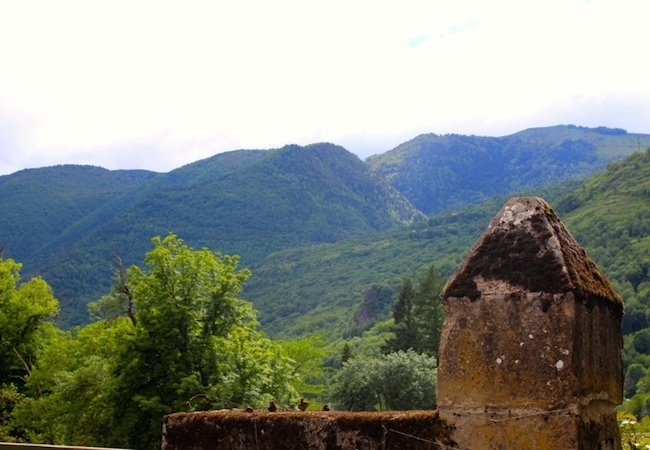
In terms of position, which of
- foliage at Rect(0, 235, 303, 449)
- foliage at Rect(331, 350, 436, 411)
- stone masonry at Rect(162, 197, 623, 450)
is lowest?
foliage at Rect(331, 350, 436, 411)

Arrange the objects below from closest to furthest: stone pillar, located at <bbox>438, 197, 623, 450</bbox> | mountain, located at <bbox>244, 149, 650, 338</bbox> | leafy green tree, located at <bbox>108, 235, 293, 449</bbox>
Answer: stone pillar, located at <bbox>438, 197, 623, 450</bbox> < leafy green tree, located at <bbox>108, 235, 293, 449</bbox> < mountain, located at <bbox>244, 149, 650, 338</bbox>

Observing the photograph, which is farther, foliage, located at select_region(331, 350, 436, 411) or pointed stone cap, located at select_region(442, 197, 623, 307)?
foliage, located at select_region(331, 350, 436, 411)

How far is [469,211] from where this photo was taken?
654 feet

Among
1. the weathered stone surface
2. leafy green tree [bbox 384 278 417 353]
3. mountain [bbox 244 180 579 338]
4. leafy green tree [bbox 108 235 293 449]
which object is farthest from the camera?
mountain [bbox 244 180 579 338]

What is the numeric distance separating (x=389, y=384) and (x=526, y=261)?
50.5m

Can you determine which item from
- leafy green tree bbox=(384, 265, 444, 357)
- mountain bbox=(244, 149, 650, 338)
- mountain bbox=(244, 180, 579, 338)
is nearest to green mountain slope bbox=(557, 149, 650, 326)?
mountain bbox=(244, 149, 650, 338)

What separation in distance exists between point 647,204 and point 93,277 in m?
91.6

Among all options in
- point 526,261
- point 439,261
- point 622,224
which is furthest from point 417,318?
point 439,261

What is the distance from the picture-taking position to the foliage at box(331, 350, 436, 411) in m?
52.3

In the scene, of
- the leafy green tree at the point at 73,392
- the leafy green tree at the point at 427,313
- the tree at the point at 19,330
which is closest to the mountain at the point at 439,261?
the leafy green tree at the point at 427,313

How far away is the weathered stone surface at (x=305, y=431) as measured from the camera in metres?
3.56

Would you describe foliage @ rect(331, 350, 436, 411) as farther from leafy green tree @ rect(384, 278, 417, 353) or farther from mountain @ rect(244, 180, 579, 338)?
mountain @ rect(244, 180, 579, 338)

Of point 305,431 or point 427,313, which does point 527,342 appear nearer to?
point 305,431

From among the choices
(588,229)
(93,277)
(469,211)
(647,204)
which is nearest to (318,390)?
(588,229)
